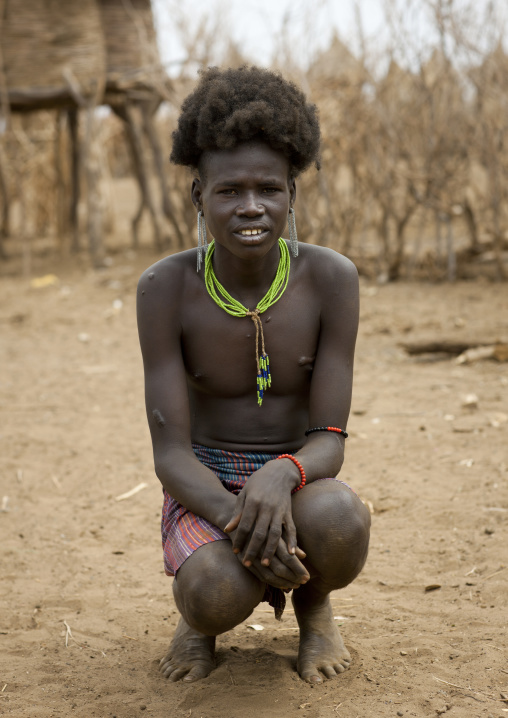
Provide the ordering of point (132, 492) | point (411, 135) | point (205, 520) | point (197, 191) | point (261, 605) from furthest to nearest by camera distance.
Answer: point (411, 135) < point (132, 492) < point (261, 605) < point (197, 191) < point (205, 520)

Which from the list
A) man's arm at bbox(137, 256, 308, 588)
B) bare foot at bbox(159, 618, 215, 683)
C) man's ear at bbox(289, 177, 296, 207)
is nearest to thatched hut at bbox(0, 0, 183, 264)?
man's ear at bbox(289, 177, 296, 207)

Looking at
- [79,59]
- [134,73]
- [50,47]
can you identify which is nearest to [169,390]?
[79,59]

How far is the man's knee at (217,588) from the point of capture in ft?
6.44

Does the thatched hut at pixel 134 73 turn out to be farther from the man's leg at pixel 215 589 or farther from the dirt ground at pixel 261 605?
the man's leg at pixel 215 589

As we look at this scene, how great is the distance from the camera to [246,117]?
2002mm

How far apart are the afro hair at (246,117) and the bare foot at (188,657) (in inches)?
53.9

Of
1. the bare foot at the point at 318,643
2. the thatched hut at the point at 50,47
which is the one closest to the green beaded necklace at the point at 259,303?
the bare foot at the point at 318,643

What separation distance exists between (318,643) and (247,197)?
4.13ft

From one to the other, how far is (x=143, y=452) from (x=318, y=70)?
5.75 m

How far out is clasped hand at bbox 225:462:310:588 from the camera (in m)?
1.91

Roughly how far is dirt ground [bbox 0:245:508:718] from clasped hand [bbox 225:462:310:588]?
0.39 metres

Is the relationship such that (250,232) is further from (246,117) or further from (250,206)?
(246,117)

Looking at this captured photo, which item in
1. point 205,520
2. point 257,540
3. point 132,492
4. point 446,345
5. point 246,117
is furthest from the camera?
point 446,345

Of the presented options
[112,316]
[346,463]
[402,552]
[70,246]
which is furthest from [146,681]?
[70,246]
